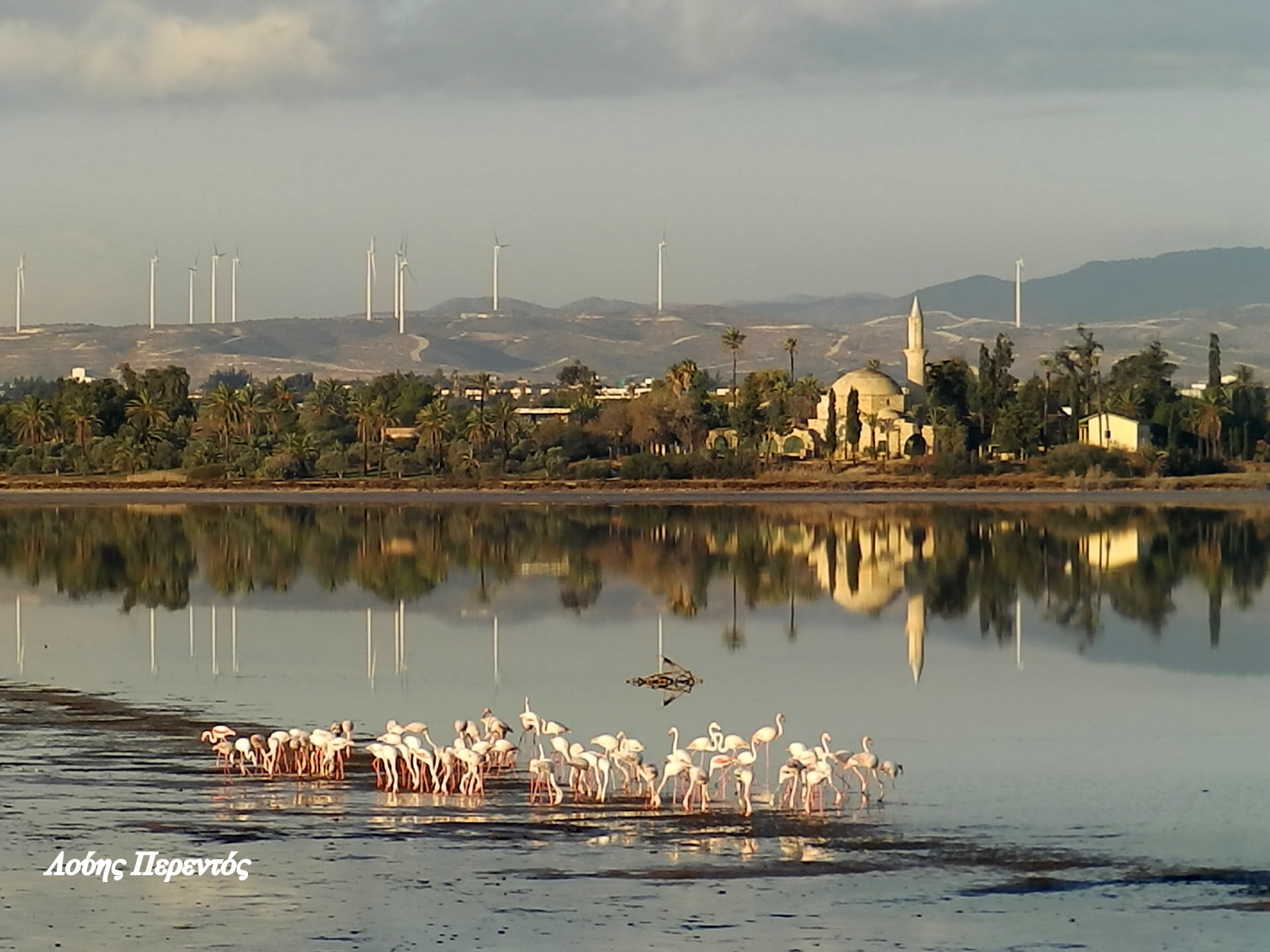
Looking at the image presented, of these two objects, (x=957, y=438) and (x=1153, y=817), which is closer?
(x=1153, y=817)

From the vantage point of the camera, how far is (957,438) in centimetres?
13212

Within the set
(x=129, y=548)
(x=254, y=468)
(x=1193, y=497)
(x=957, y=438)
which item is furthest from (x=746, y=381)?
(x=129, y=548)

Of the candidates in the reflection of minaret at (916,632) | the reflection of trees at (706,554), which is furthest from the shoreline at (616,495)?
the reflection of minaret at (916,632)

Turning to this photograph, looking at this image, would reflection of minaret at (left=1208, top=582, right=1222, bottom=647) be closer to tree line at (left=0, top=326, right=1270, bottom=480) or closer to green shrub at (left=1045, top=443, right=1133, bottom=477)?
green shrub at (left=1045, top=443, right=1133, bottom=477)

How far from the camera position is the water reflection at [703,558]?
1891 inches

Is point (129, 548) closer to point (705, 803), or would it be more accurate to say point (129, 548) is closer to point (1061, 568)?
point (1061, 568)

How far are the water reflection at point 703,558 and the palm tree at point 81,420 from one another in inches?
1781

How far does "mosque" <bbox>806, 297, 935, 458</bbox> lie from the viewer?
144m

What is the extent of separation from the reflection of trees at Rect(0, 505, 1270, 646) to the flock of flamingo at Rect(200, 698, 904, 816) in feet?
58.4

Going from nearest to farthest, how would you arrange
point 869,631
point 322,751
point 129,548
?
point 322,751, point 869,631, point 129,548

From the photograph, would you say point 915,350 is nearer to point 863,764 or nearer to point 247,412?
point 247,412

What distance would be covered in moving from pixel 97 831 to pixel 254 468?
362 ft

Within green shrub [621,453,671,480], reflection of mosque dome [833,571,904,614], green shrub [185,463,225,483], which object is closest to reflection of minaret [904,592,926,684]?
reflection of mosque dome [833,571,904,614]

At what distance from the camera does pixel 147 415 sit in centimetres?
14625
